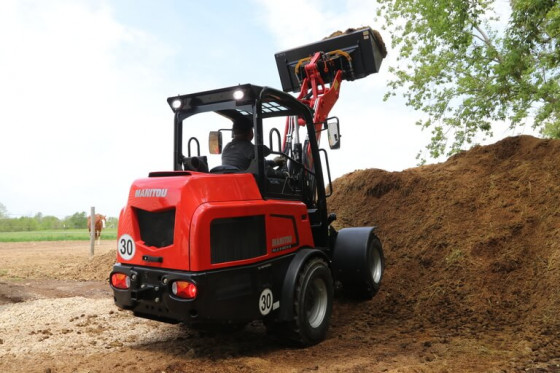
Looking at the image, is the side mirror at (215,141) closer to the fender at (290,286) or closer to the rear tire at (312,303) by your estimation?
the fender at (290,286)

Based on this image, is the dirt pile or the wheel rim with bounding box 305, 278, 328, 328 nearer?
the wheel rim with bounding box 305, 278, 328, 328

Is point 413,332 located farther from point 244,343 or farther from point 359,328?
point 244,343

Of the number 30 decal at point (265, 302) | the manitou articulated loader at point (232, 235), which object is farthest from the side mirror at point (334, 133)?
the number 30 decal at point (265, 302)

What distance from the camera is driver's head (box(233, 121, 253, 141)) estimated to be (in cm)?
500

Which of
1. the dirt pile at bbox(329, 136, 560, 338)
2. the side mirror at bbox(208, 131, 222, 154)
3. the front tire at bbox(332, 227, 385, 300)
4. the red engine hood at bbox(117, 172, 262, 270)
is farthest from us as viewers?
the front tire at bbox(332, 227, 385, 300)

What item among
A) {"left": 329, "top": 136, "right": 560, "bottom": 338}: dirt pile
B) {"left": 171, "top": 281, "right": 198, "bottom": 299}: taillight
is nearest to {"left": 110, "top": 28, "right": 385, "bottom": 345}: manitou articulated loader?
{"left": 171, "top": 281, "right": 198, "bottom": 299}: taillight

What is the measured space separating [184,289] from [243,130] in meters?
1.94

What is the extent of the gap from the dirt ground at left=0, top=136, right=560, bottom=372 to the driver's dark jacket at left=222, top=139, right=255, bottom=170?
196 centimetres

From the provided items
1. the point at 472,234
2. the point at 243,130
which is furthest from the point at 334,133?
the point at 472,234

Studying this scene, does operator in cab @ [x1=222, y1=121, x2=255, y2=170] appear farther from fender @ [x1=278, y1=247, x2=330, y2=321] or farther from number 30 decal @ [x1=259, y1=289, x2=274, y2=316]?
number 30 decal @ [x1=259, y1=289, x2=274, y2=316]

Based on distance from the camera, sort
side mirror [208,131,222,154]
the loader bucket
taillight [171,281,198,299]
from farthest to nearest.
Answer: the loader bucket → side mirror [208,131,222,154] → taillight [171,281,198,299]

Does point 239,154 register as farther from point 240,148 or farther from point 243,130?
point 243,130

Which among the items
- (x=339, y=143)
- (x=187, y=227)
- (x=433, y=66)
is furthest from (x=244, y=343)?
(x=433, y=66)

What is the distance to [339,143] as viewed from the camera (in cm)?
539
